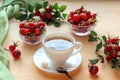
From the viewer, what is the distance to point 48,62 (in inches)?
34.0

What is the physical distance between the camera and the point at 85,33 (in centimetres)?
100

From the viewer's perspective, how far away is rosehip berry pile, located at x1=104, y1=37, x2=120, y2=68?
86cm

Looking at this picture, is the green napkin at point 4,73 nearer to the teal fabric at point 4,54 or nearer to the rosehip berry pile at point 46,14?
the teal fabric at point 4,54

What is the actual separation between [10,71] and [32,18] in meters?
0.28

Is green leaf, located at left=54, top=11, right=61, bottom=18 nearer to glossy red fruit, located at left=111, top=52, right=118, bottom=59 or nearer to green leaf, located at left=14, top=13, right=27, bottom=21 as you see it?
green leaf, located at left=14, top=13, right=27, bottom=21

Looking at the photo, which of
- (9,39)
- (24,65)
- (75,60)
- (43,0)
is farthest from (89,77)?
(43,0)

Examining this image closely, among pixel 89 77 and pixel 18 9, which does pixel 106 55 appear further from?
pixel 18 9

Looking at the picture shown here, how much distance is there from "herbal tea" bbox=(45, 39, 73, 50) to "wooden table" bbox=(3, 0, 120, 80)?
0.07 meters

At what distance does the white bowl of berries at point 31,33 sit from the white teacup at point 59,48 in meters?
0.09

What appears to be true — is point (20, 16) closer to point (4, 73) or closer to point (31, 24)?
point (31, 24)

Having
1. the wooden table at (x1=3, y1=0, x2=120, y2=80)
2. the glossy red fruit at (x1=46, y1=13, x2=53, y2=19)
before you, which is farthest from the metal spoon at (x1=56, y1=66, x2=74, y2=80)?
the glossy red fruit at (x1=46, y1=13, x2=53, y2=19)

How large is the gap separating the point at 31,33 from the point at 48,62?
136 mm

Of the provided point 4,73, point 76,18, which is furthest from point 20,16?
point 4,73

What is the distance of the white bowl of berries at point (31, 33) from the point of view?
95cm
